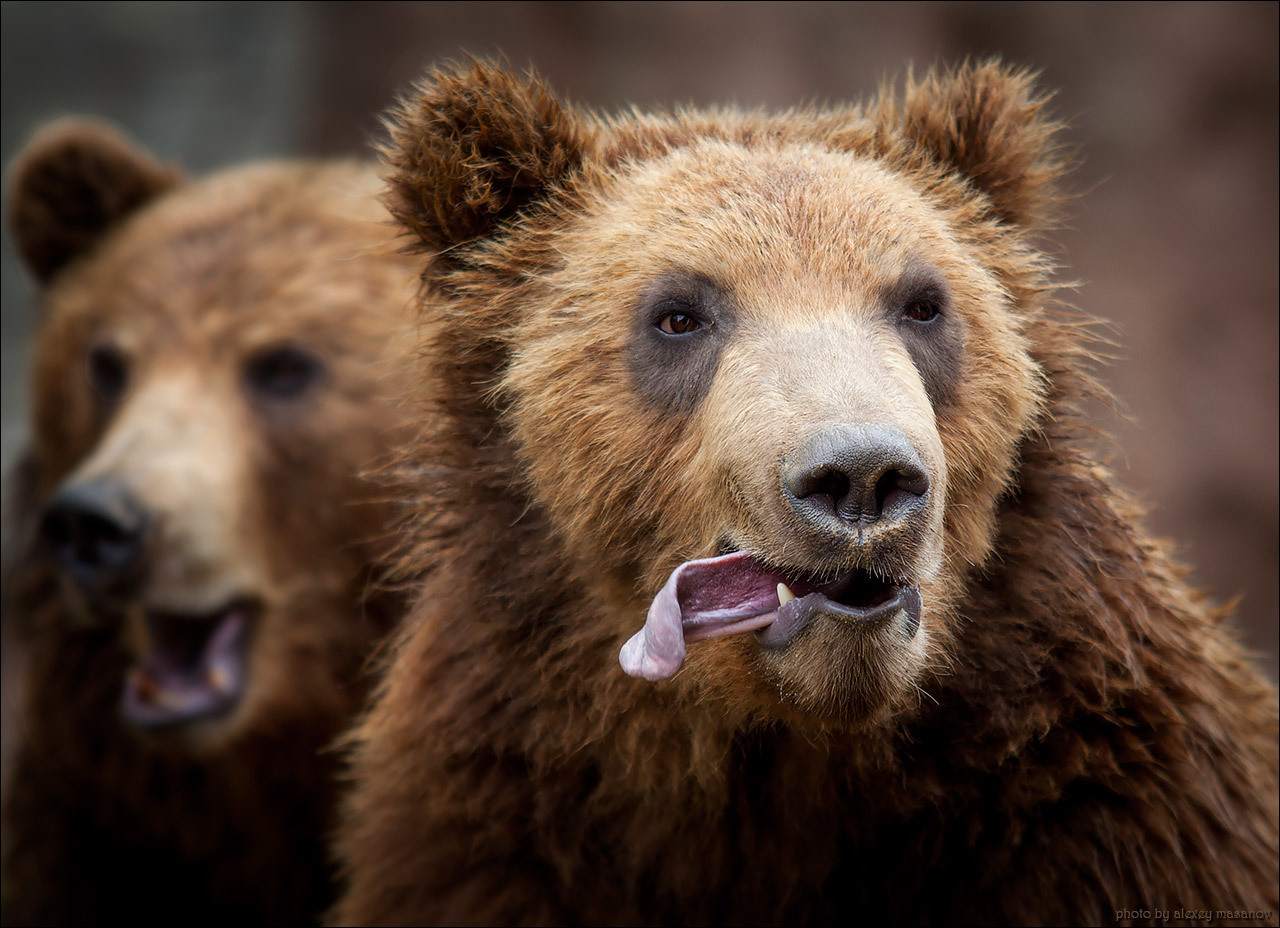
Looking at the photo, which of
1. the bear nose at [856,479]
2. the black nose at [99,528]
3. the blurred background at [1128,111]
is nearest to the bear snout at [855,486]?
the bear nose at [856,479]

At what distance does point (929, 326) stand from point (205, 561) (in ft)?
9.14

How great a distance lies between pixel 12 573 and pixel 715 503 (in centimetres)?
388

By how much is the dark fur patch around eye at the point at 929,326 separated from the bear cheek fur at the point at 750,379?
0.06 ft

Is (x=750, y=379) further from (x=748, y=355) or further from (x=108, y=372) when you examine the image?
(x=108, y=372)

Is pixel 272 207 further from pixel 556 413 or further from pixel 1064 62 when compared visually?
pixel 1064 62

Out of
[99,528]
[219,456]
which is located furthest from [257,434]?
[99,528]

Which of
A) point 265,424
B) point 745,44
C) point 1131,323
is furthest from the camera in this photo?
point 745,44

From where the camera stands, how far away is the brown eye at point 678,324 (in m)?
3.07

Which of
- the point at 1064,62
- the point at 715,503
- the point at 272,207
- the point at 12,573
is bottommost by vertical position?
the point at 12,573

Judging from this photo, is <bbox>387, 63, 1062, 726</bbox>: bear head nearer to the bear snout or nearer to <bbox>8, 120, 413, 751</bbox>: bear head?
the bear snout

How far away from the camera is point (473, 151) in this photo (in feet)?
10.7

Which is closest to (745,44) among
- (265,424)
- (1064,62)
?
(1064,62)

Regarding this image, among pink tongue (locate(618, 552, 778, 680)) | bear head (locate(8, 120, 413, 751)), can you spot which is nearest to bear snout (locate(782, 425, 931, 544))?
pink tongue (locate(618, 552, 778, 680))

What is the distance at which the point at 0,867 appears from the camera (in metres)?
5.28
